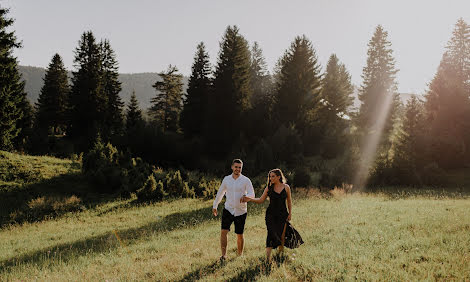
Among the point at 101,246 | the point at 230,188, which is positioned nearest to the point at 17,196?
the point at 101,246

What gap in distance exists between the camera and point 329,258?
6.51m

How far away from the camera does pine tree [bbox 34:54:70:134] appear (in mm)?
52844

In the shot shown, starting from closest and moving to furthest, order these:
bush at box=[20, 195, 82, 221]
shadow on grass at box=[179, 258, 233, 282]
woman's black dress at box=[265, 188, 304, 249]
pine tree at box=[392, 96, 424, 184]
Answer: shadow on grass at box=[179, 258, 233, 282] < woman's black dress at box=[265, 188, 304, 249] < bush at box=[20, 195, 82, 221] < pine tree at box=[392, 96, 424, 184]

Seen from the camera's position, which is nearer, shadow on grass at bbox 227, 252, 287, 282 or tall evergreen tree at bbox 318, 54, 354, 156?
shadow on grass at bbox 227, 252, 287, 282

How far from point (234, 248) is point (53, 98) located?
56839 mm

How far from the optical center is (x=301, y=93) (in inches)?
1537

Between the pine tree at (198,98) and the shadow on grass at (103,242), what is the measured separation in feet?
83.8

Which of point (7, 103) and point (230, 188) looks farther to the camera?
point (7, 103)

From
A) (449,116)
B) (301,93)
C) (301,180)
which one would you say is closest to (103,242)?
(301,180)

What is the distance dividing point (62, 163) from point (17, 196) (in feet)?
21.9

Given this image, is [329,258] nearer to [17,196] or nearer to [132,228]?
[132,228]

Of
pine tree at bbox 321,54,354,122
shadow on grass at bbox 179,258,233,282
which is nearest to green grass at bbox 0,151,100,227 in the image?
shadow on grass at bbox 179,258,233,282

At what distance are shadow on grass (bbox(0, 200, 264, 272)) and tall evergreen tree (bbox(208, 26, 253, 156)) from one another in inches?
891

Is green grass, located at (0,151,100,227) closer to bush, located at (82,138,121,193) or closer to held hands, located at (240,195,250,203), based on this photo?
bush, located at (82,138,121,193)
